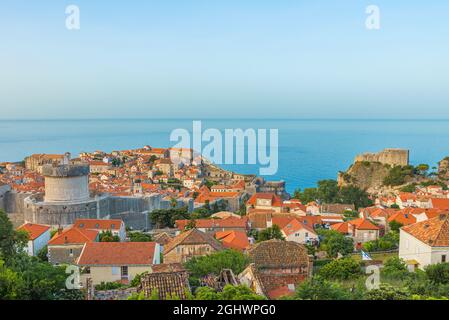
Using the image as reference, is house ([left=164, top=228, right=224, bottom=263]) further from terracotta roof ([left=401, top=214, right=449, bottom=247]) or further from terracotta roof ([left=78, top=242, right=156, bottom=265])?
terracotta roof ([left=401, top=214, right=449, bottom=247])

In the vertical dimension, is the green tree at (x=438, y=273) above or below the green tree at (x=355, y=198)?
above

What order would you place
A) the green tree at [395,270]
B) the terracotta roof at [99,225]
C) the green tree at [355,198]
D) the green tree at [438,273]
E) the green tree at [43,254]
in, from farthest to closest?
1. the green tree at [355,198]
2. the terracotta roof at [99,225]
3. the green tree at [43,254]
4. the green tree at [395,270]
5. the green tree at [438,273]

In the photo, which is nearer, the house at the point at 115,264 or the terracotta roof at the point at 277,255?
the house at the point at 115,264

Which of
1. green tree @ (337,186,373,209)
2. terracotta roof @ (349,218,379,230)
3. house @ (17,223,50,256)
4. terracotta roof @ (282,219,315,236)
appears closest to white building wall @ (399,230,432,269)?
terracotta roof @ (282,219,315,236)

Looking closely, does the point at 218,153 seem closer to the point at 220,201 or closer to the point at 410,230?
the point at 220,201

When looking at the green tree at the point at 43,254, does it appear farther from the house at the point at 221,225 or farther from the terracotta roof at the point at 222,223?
the terracotta roof at the point at 222,223

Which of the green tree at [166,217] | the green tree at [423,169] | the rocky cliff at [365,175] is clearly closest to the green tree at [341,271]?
the green tree at [166,217]
